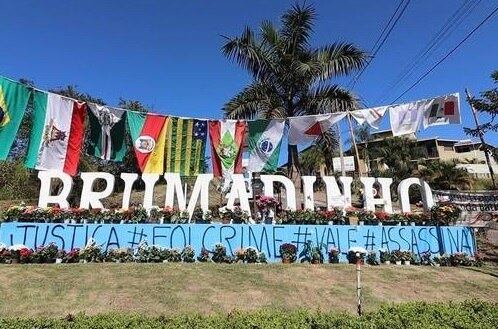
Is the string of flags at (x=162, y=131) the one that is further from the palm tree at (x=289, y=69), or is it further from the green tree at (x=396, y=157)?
the green tree at (x=396, y=157)

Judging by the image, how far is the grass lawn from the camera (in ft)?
28.2

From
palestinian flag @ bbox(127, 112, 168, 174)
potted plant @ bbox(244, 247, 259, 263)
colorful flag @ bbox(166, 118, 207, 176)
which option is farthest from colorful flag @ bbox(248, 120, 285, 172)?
potted plant @ bbox(244, 247, 259, 263)

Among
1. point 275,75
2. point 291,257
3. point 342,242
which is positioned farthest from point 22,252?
point 275,75

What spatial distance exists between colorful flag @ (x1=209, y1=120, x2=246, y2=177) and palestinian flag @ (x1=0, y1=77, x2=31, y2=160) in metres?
6.09

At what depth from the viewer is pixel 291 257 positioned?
43.4ft

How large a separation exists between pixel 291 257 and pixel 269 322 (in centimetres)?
781

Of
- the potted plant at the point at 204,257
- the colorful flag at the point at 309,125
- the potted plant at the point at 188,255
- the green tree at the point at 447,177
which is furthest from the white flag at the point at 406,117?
the green tree at the point at 447,177

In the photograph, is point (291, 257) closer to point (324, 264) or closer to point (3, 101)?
point (324, 264)

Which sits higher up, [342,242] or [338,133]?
[338,133]

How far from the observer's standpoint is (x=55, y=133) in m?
13.5

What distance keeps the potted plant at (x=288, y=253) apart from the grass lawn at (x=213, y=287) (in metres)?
0.69

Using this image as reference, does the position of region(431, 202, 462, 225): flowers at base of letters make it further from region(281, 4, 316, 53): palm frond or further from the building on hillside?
the building on hillside

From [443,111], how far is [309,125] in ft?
15.3

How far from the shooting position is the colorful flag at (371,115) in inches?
613
